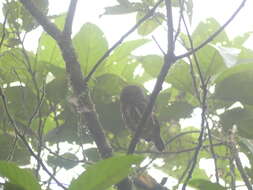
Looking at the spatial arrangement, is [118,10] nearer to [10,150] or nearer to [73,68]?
[73,68]

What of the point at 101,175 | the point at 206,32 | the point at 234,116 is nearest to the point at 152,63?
the point at 206,32

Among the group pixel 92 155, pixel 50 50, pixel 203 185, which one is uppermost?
pixel 50 50

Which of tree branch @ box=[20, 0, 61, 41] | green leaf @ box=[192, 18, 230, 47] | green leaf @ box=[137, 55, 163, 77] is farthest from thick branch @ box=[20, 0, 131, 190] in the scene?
green leaf @ box=[192, 18, 230, 47]

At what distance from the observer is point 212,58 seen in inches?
55.1

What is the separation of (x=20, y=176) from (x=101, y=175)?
0.14 meters

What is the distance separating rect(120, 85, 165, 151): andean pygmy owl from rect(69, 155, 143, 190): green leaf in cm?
62

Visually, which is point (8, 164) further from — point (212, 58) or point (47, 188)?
point (212, 58)

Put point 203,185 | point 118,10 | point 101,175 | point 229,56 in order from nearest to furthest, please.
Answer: point 101,175 → point 203,185 → point 229,56 → point 118,10

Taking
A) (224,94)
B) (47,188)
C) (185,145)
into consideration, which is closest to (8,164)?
(47,188)

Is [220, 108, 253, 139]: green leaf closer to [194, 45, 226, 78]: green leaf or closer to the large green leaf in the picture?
[194, 45, 226, 78]: green leaf

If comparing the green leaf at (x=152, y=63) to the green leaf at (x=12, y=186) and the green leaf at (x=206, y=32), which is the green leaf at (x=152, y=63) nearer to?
the green leaf at (x=206, y=32)

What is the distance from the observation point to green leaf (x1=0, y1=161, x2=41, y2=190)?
2.54 ft

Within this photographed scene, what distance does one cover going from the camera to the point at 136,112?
1.43m

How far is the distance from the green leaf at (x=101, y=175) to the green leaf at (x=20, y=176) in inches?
2.6
